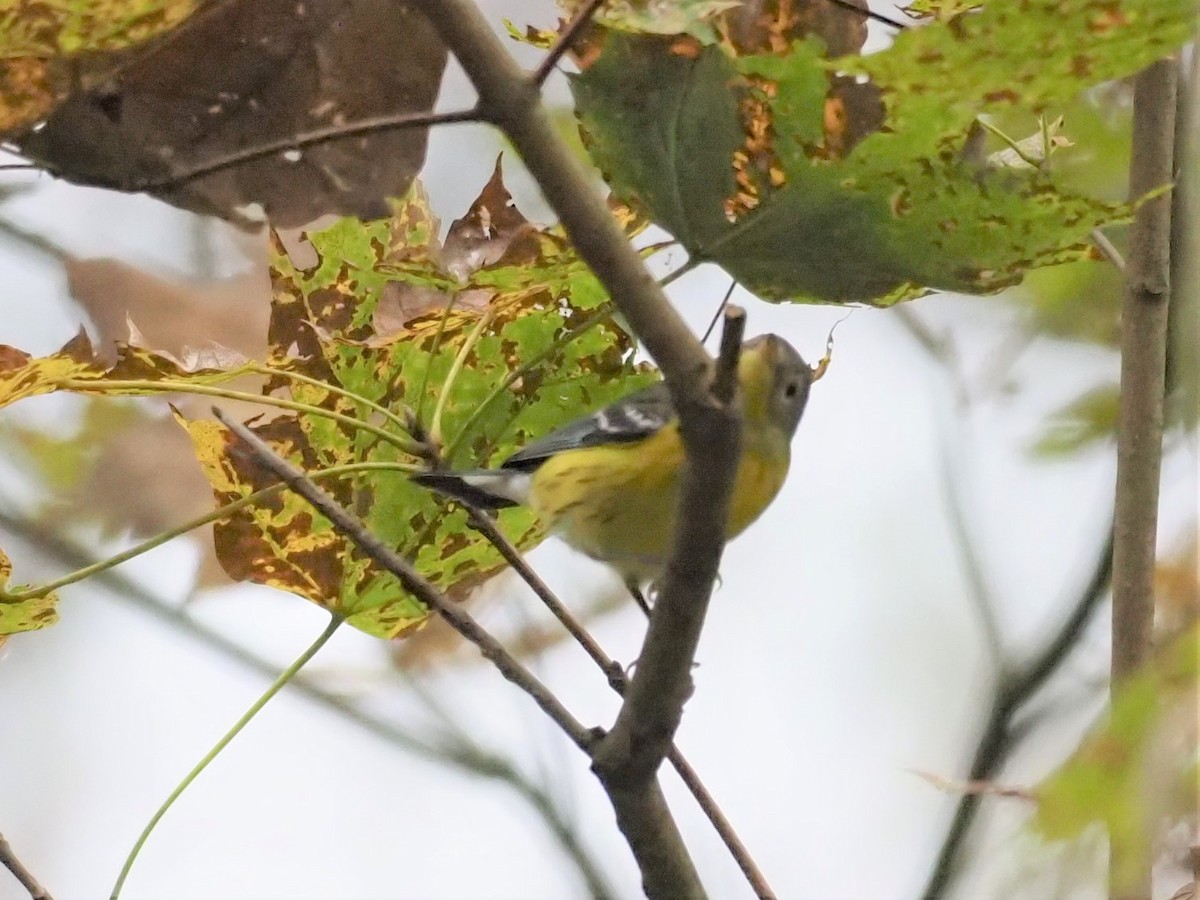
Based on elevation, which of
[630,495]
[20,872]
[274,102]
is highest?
[630,495]

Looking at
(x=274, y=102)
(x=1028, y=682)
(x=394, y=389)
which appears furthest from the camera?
Result: (x=1028, y=682)

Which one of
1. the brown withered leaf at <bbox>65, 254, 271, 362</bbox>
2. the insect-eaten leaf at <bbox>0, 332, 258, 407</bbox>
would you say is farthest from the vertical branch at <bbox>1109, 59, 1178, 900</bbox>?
the brown withered leaf at <bbox>65, 254, 271, 362</bbox>

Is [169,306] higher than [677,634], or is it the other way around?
[169,306]

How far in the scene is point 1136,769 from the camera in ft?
0.63

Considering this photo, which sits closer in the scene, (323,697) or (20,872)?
(20,872)

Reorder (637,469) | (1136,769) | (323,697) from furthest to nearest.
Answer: (323,697), (637,469), (1136,769)

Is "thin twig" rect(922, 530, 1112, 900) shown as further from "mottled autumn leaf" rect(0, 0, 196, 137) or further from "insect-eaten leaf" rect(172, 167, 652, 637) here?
"mottled autumn leaf" rect(0, 0, 196, 137)

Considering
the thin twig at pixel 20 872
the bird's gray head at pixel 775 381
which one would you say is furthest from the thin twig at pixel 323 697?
the thin twig at pixel 20 872

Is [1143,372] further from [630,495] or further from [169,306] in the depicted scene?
[169,306]

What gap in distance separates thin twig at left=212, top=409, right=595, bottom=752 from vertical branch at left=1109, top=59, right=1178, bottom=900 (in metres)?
0.25

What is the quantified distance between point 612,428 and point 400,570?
29cm

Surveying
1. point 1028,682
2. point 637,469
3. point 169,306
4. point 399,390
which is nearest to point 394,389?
point 399,390

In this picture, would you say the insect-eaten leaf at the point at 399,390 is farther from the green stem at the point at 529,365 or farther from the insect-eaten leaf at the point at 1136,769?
the insect-eaten leaf at the point at 1136,769

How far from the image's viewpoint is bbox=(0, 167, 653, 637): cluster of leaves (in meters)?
0.50
